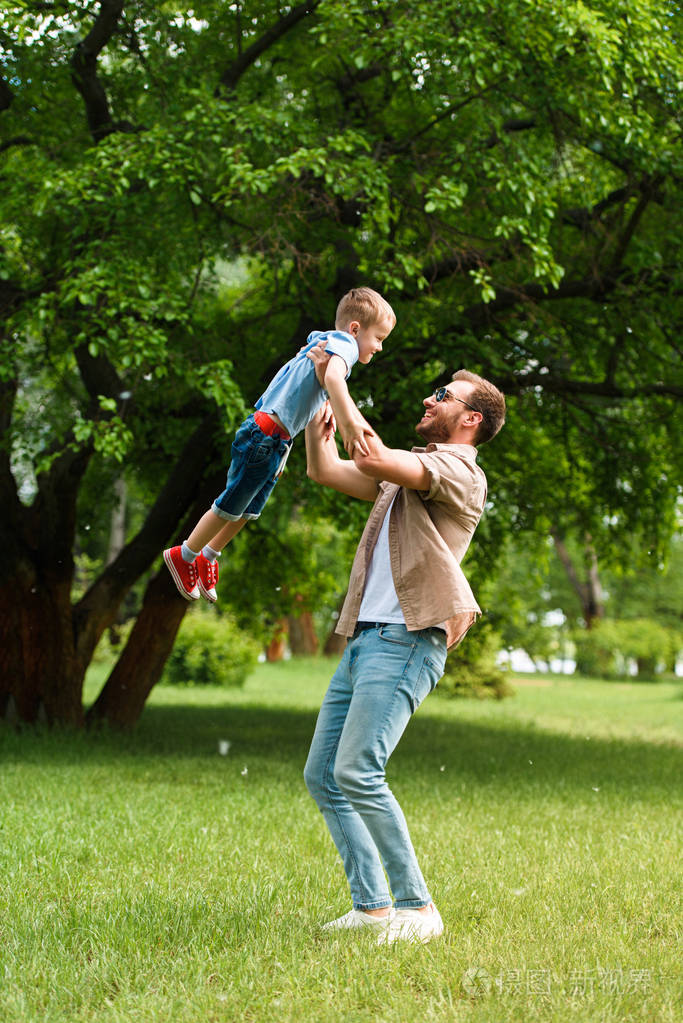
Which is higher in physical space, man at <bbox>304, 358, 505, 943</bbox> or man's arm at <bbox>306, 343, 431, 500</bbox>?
man's arm at <bbox>306, 343, 431, 500</bbox>

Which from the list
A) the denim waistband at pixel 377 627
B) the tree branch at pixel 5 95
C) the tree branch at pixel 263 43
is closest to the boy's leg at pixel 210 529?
the denim waistband at pixel 377 627

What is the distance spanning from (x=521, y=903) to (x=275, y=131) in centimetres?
729

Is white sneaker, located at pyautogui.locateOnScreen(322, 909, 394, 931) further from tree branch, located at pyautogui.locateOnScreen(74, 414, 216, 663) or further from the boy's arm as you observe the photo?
tree branch, located at pyautogui.locateOnScreen(74, 414, 216, 663)

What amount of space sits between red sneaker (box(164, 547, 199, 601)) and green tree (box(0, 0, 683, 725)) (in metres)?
4.13

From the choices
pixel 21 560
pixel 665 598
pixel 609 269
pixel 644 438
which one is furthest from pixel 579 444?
pixel 665 598

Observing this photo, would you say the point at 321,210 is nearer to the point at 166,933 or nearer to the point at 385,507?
the point at 385,507

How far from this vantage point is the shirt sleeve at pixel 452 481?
4.05 meters

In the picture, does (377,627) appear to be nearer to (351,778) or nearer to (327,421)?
(351,778)

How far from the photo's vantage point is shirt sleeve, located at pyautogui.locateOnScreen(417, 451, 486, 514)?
405cm

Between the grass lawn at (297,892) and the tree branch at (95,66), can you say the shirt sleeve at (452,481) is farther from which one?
the tree branch at (95,66)

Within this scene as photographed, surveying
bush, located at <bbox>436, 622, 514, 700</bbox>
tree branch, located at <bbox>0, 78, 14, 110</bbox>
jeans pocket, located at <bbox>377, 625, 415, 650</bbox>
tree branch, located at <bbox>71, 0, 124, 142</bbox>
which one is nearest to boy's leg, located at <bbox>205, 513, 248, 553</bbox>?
jeans pocket, located at <bbox>377, 625, 415, 650</bbox>

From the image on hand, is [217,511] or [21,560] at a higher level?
[217,511]

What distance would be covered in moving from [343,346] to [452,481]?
685 mm

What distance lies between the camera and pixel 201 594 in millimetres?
4996
